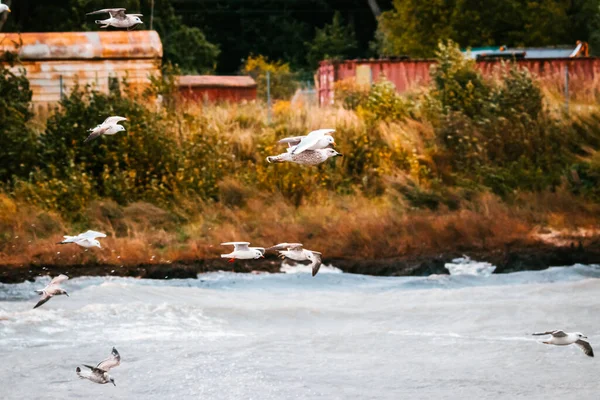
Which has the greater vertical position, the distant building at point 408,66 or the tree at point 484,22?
the tree at point 484,22

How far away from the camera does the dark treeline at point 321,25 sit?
36.2 meters

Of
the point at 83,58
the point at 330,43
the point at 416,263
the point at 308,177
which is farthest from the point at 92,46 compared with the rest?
the point at 330,43

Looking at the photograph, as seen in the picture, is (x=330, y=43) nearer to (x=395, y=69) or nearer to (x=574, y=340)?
(x=395, y=69)

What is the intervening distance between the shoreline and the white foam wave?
0.23 feet

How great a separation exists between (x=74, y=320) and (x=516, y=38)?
28.8 metres

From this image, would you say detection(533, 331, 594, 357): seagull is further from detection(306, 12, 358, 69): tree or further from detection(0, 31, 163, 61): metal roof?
detection(306, 12, 358, 69): tree

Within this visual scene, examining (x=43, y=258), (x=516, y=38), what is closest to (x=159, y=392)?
(x=43, y=258)

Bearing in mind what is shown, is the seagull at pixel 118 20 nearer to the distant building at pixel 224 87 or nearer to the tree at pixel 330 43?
the distant building at pixel 224 87

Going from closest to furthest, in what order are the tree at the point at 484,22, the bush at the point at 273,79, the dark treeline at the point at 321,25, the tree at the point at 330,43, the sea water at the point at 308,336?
the sea water at the point at 308,336 → the dark treeline at the point at 321,25 → the bush at the point at 273,79 → the tree at the point at 484,22 → the tree at the point at 330,43

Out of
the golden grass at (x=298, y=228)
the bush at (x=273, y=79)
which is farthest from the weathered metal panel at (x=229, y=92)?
the golden grass at (x=298, y=228)

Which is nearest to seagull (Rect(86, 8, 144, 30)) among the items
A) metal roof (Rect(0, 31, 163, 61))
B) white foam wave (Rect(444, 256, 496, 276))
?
white foam wave (Rect(444, 256, 496, 276))

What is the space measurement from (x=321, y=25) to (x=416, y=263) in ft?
125

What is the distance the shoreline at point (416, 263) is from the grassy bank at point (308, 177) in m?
0.11

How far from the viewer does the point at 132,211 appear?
1805 cm
